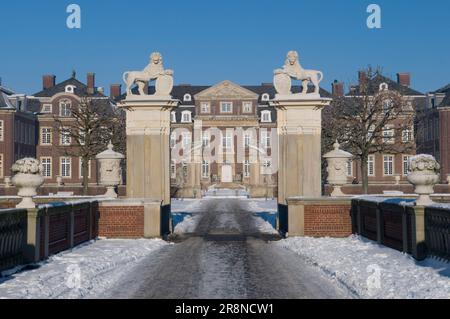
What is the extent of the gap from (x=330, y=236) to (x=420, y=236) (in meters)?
6.18

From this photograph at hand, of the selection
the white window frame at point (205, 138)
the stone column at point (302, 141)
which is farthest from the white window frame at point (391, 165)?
the stone column at point (302, 141)

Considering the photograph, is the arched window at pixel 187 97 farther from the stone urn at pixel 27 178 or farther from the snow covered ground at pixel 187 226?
the stone urn at pixel 27 178

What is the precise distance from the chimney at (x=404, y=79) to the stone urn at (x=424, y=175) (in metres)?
60.2

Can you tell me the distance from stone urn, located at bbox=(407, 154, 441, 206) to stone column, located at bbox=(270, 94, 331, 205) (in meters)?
6.59

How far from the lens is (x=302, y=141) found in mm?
19250

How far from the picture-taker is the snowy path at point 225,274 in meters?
9.30

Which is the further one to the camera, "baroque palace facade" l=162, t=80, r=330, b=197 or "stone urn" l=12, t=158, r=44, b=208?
"baroque palace facade" l=162, t=80, r=330, b=197

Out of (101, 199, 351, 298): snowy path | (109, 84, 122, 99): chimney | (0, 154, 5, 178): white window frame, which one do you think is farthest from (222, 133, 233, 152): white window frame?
(101, 199, 351, 298): snowy path

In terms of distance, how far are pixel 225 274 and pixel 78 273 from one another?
2.63m

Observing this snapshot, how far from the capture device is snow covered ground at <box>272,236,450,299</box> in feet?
29.4

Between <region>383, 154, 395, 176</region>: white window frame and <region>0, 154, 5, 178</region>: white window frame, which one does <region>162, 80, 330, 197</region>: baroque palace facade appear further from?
<region>0, 154, 5, 178</region>: white window frame

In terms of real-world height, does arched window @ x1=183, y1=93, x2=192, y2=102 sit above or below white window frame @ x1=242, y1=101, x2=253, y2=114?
above

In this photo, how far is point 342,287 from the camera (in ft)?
31.9
